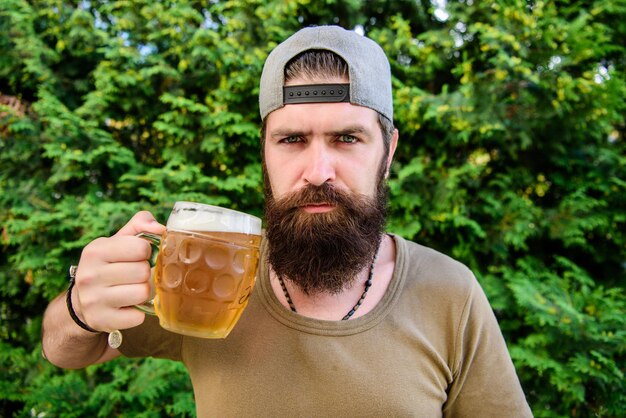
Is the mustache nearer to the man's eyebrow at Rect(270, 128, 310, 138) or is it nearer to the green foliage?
the man's eyebrow at Rect(270, 128, 310, 138)

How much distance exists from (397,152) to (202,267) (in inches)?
95.0

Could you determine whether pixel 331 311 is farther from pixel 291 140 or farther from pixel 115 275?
pixel 115 275

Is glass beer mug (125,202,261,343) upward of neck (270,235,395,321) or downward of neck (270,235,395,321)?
upward

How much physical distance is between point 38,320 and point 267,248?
278 centimetres

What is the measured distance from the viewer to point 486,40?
2.91 metres

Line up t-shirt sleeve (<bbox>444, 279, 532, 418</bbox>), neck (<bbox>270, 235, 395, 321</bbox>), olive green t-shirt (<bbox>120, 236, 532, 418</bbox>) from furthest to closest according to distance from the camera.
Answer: neck (<bbox>270, 235, 395, 321</bbox>) → t-shirt sleeve (<bbox>444, 279, 532, 418</bbox>) → olive green t-shirt (<bbox>120, 236, 532, 418</bbox>)

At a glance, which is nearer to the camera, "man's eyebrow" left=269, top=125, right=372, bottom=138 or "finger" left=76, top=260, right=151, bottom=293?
"finger" left=76, top=260, right=151, bottom=293

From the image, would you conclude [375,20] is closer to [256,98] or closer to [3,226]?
[256,98]

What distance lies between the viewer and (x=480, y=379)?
1459mm

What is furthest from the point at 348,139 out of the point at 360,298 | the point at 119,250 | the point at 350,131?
the point at 119,250

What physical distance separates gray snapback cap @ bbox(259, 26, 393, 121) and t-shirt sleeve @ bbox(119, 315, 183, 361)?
34.0 inches

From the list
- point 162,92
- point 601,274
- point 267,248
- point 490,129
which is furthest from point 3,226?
point 601,274

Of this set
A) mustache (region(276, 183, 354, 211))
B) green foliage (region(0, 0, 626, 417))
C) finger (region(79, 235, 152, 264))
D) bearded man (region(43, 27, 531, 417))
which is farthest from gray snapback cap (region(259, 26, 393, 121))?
green foliage (region(0, 0, 626, 417))

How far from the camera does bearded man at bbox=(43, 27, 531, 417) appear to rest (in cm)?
135
